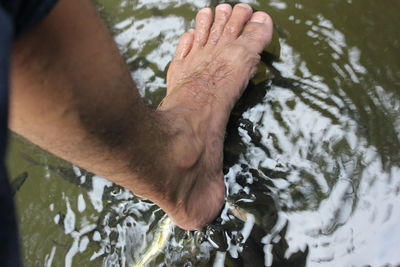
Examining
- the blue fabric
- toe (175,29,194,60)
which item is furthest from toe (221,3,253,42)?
the blue fabric

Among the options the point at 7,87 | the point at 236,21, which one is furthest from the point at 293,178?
the point at 7,87

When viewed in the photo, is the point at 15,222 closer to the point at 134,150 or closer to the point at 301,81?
the point at 134,150

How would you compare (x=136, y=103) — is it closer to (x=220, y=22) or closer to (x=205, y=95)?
(x=205, y=95)

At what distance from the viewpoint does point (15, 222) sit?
1.94ft

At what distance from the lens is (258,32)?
5.95 feet

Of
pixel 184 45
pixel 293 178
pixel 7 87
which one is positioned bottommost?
pixel 293 178

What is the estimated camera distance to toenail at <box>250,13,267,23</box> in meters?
1.84

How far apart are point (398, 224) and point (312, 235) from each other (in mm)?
245

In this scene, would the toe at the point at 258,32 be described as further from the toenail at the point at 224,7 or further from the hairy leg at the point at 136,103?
the toenail at the point at 224,7

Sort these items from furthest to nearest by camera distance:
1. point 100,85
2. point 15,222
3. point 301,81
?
point 301,81
point 100,85
point 15,222

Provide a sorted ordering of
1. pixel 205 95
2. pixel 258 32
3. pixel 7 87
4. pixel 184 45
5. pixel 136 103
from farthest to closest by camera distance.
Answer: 1. pixel 184 45
2. pixel 258 32
3. pixel 205 95
4. pixel 136 103
5. pixel 7 87

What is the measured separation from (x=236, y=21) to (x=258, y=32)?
139 millimetres

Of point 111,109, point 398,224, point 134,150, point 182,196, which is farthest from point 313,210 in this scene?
point 111,109

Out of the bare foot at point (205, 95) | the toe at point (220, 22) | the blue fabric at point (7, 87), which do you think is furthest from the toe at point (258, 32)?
the blue fabric at point (7, 87)
